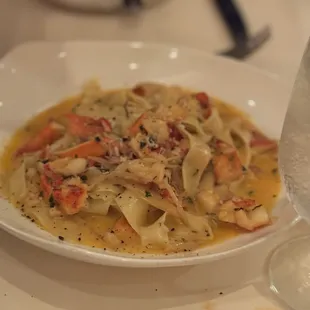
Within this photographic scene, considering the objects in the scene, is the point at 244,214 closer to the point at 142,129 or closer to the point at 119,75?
the point at 142,129

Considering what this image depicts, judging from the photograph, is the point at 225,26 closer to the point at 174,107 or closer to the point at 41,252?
the point at 174,107

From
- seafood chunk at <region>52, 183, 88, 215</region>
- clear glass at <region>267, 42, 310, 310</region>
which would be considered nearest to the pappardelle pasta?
seafood chunk at <region>52, 183, 88, 215</region>

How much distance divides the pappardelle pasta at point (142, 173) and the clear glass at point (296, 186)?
0.34ft

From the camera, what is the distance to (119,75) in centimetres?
198

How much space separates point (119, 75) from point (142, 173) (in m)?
0.61


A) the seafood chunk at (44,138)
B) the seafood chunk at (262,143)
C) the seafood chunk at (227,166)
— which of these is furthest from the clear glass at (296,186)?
the seafood chunk at (44,138)

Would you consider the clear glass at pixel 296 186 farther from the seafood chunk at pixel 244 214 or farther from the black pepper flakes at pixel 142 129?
the black pepper flakes at pixel 142 129

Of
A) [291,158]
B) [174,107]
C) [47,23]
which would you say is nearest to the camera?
[291,158]

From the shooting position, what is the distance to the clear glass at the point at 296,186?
122cm

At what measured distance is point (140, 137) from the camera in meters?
1.57

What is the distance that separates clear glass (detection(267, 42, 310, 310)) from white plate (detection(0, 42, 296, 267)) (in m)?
0.48

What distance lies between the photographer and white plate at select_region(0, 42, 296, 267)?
1.81 metres

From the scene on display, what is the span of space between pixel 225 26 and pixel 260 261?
130 centimetres

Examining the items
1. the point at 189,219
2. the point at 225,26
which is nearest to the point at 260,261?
the point at 189,219
